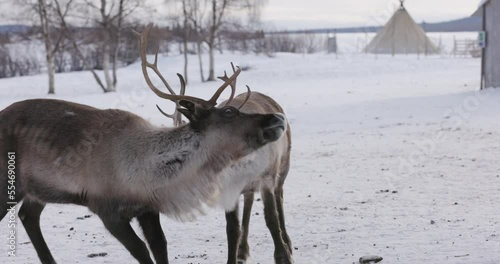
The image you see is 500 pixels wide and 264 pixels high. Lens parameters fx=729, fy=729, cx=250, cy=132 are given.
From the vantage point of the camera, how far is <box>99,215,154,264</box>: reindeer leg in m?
4.89

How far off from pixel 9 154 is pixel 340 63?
120 feet

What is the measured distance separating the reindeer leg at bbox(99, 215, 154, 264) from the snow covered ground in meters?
1.09

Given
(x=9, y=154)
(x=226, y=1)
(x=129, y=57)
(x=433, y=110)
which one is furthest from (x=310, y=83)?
(x=9, y=154)

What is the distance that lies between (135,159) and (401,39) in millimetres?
44885

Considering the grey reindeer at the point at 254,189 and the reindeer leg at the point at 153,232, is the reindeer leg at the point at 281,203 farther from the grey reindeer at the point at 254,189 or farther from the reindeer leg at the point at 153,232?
the reindeer leg at the point at 153,232

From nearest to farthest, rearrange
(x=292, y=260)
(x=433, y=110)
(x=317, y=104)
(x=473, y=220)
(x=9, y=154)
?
(x=9, y=154), (x=292, y=260), (x=473, y=220), (x=433, y=110), (x=317, y=104)

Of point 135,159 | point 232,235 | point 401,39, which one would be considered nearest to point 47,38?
point 401,39

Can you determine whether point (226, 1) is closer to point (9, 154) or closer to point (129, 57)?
point (129, 57)

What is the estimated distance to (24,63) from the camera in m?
46.8

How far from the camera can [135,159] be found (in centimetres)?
495

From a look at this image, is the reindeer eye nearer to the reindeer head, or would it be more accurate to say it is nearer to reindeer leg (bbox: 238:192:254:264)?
the reindeer head

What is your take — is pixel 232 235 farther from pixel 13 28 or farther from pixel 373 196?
pixel 13 28

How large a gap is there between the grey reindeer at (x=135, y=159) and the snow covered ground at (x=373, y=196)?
1.12 m

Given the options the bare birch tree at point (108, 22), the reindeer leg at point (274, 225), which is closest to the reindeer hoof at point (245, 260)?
the reindeer leg at point (274, 225)
